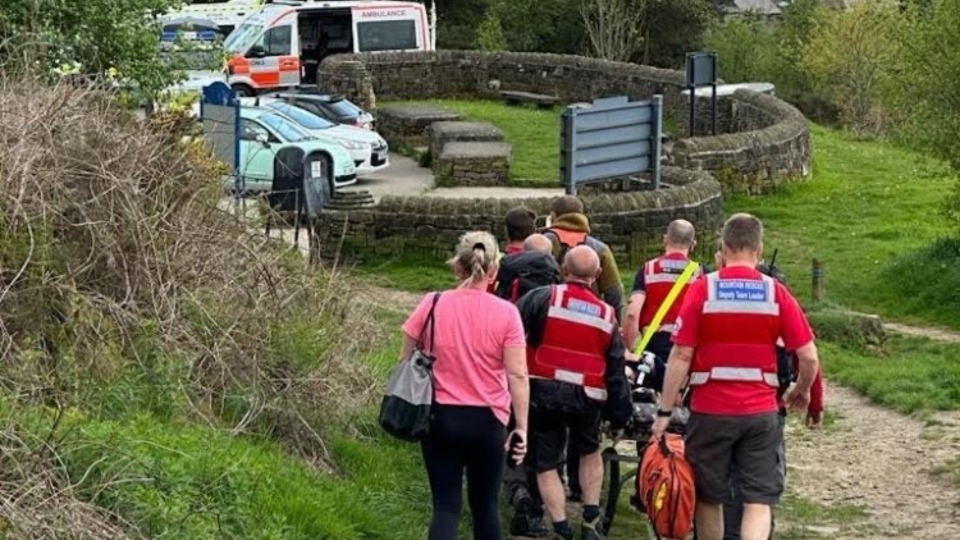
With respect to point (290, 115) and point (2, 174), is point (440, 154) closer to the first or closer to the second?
point (290, 115)

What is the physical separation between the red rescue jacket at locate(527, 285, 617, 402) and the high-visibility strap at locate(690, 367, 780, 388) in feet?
2.79

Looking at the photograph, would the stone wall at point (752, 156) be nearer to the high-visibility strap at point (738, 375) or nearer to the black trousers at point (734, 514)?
the black trousers at point (734, 514)

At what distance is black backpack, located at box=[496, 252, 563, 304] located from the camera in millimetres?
9188

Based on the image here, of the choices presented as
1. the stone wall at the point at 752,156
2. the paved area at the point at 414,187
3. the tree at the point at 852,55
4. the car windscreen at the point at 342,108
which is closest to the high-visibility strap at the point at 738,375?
the paved area at the point at 414,187

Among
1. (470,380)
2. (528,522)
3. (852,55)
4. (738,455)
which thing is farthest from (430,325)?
(852,55)

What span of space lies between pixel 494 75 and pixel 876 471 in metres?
25.9

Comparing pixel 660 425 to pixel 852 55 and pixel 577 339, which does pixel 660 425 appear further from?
pixel 852 55

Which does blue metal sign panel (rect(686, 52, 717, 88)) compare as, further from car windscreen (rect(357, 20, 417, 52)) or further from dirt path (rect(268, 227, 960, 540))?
dirt path (rect(268, 227, 960, 540))

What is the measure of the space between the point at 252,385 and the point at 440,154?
1812 cm

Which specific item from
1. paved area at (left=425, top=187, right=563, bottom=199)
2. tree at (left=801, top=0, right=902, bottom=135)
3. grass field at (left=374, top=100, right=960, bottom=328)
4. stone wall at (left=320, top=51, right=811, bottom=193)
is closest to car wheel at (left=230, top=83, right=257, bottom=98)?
stone wall at (left=320, top=51, right=811, bottom=193)

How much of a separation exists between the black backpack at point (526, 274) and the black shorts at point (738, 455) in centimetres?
152

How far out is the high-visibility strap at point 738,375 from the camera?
25.4 feet

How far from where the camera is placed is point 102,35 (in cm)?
1528

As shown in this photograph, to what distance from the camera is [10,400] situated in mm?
7281
